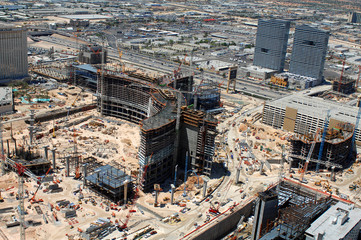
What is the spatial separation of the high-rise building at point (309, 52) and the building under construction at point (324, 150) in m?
63.3

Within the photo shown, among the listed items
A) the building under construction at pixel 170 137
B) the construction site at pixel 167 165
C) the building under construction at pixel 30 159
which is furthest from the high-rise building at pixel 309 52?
the building under construction at pixel 30 159

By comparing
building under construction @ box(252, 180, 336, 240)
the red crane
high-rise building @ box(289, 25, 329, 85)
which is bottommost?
the red crane

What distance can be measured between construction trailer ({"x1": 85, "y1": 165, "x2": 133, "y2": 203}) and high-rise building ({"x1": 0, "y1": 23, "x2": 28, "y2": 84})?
6471 centimetres

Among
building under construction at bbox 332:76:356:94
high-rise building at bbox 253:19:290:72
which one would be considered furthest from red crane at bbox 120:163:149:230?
high-rise building at bbox 253:19:290:72

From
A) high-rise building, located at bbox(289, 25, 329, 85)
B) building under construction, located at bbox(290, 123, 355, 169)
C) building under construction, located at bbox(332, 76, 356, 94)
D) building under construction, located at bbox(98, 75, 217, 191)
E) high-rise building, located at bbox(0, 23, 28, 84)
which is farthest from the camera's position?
high-rise building, located at bbox(289, 25, 329, 85)

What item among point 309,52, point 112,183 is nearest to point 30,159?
point 112,183

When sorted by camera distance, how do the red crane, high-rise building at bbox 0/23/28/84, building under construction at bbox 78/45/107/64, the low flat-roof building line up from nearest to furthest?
the low flat-roof building, the red crane, high-rise building at bbox 0/23/28/84, building under construction at bbox 78/45/107/64

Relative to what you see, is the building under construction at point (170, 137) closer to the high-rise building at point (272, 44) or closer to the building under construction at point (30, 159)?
the building under construction at point (30, 159)

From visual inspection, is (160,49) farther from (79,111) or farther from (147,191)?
(147,191)

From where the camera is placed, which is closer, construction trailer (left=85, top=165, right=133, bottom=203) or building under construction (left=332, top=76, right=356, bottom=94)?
construction trailer (left=85, top=165, right=133, bottom=203)

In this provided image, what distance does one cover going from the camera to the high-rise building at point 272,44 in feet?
484

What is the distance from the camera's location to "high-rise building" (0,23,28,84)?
113875 millimetres

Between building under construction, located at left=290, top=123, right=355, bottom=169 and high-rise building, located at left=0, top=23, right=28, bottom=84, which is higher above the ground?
high-rise building, located at left=0, top=23, right=28, bottom=84

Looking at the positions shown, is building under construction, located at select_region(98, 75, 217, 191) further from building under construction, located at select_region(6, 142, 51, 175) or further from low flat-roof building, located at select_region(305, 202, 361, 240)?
low flat-roof building, located at select_region(305, 202, 361, 240)
